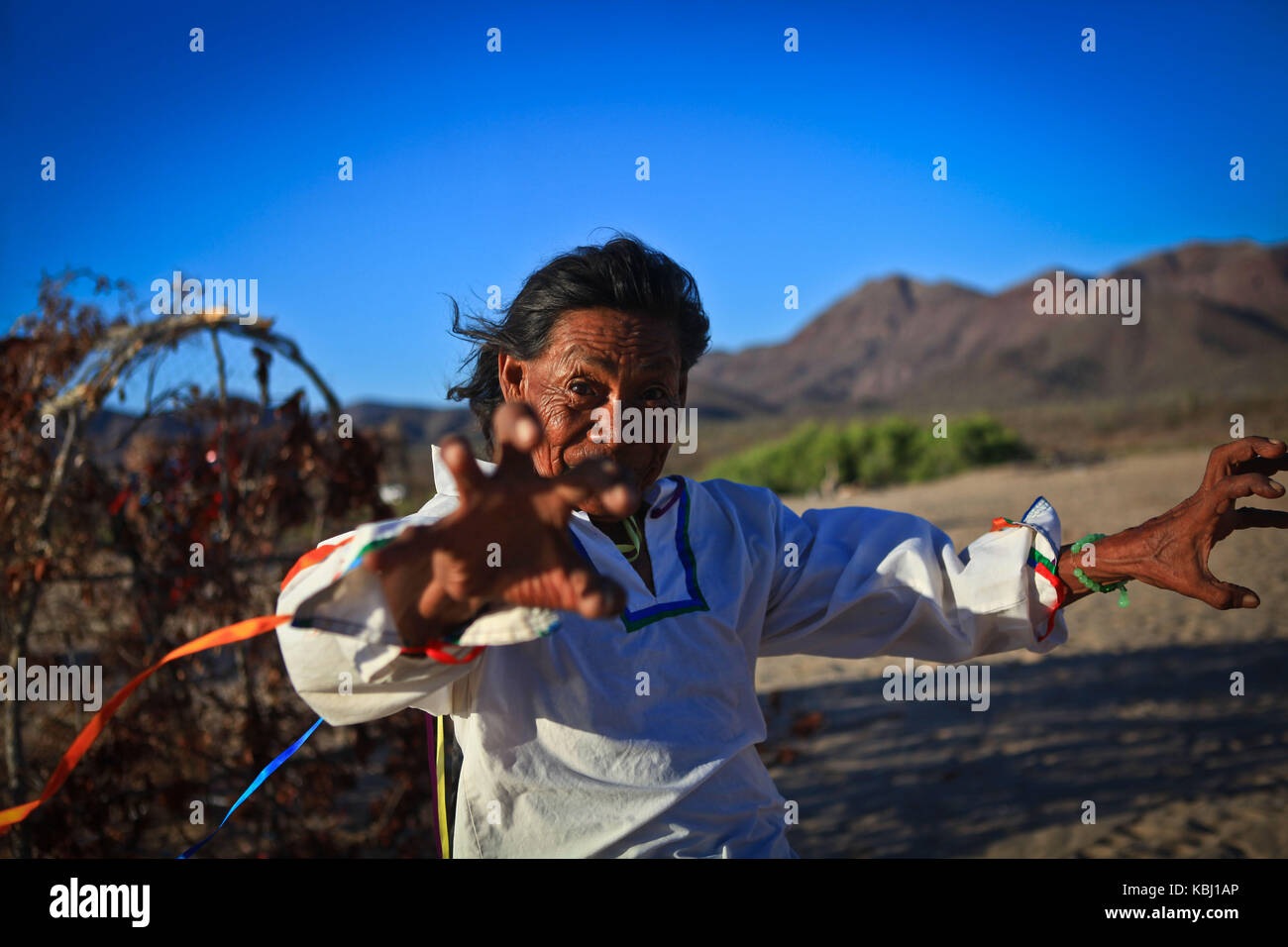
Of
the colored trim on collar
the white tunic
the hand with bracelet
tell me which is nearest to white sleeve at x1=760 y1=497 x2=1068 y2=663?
the white tunic

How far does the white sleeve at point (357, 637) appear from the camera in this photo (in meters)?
1.35

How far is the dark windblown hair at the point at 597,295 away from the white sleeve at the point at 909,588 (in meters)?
0.60

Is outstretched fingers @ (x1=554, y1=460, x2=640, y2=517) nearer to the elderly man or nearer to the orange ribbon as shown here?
the elderly man

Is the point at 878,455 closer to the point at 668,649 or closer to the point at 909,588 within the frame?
the point at 909,588

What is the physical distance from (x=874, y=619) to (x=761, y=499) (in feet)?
1.33

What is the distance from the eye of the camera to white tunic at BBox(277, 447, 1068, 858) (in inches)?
57.6

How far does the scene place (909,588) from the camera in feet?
6.91

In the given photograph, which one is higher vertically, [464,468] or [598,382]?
[598,382]

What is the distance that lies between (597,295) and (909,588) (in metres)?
1.01

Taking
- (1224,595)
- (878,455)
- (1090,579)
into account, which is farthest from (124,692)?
(878,455)

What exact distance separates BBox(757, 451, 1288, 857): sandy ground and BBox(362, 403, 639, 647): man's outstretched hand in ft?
12.6

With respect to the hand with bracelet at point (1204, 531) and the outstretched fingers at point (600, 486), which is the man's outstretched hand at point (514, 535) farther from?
the hand with bracelet at point (1204, 531)

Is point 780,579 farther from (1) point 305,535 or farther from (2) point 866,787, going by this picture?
(2) point 866,787
